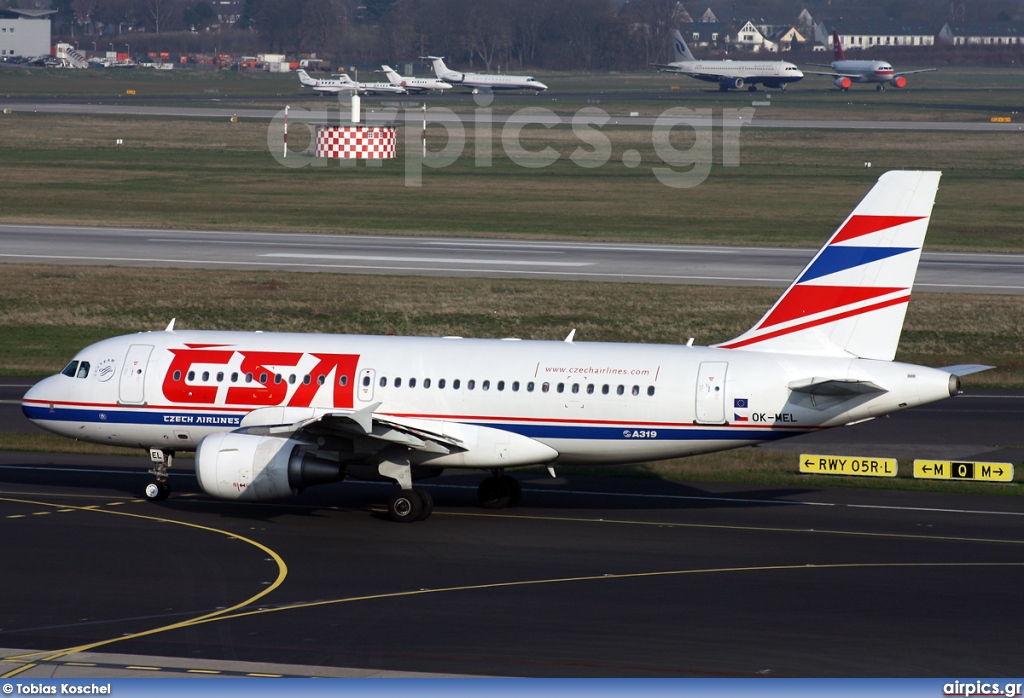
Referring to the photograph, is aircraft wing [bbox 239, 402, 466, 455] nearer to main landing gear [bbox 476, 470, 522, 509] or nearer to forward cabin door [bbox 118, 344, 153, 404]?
main landing gear [bbox 476, 470, 522, 509]

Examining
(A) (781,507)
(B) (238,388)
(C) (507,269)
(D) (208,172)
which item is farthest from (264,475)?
(D) (208,172)

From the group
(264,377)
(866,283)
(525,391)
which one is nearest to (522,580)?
(525,391)

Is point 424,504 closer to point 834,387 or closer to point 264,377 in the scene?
point 264,377

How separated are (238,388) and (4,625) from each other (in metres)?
10.4

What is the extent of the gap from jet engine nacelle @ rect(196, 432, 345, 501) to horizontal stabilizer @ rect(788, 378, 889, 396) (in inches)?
428

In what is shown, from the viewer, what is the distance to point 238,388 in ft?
107

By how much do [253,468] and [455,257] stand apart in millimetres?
44854

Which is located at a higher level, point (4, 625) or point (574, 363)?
point (574, 363)

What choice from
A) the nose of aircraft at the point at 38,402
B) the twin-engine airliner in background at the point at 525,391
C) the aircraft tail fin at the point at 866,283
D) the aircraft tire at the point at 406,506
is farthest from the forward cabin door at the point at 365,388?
the aircraft tail fin at the point at 866,283

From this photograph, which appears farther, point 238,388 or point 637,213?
point 637,213

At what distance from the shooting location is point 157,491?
109 feet

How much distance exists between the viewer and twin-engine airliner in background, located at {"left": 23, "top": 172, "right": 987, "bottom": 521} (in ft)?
99.4

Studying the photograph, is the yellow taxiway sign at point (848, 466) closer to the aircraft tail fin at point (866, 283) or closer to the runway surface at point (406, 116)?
the aircraft tail fin at point (866, 283)

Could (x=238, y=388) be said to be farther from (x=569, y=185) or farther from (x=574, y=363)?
(x=569, y=185)
